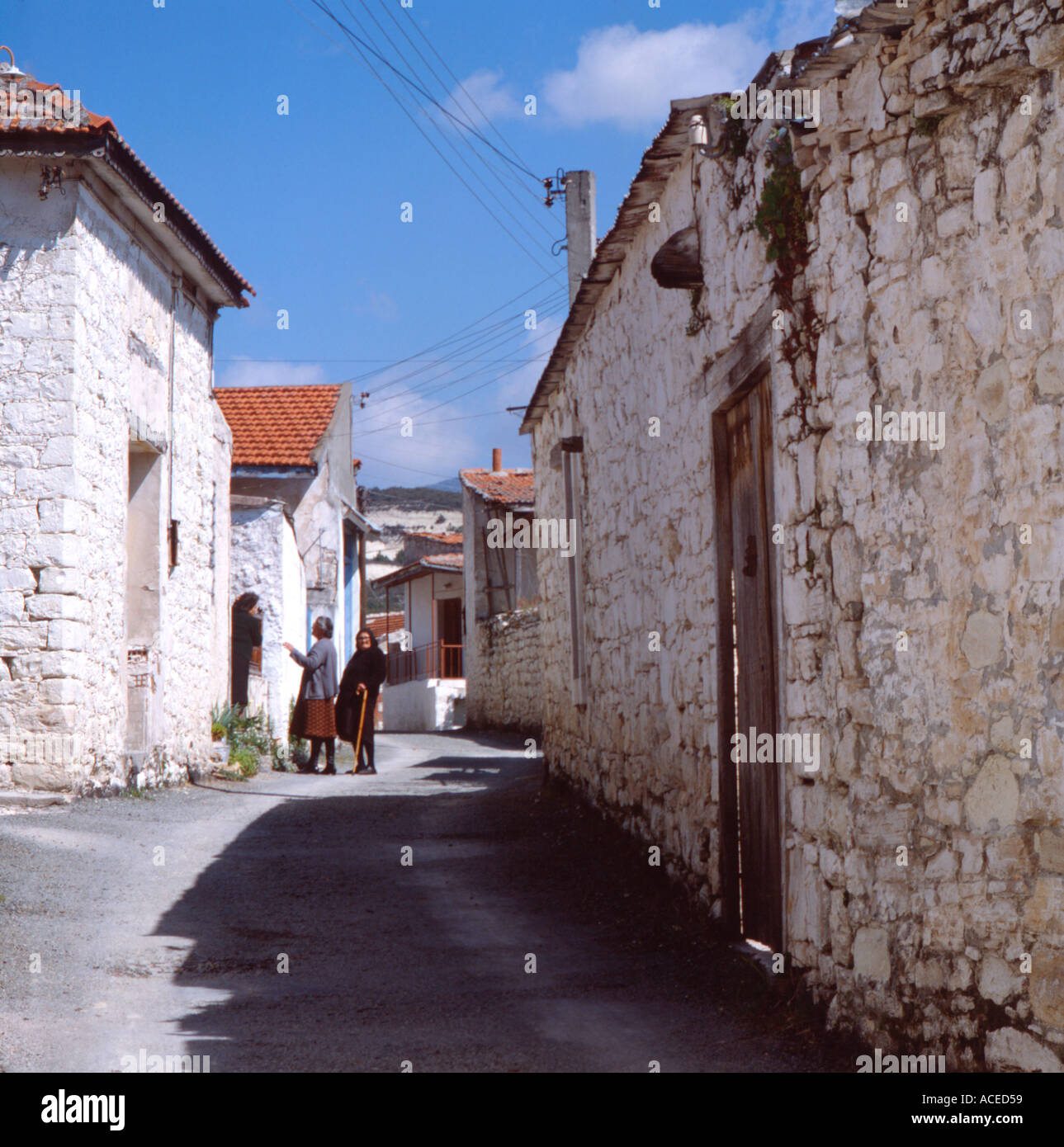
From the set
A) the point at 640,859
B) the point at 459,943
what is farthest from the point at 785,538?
the point at 640,859

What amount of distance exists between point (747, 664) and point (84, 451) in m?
5.61

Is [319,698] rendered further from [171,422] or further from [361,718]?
[171,422]

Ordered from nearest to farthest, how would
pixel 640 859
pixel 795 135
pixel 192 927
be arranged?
pixel 795 135 < pixel 192 927 < pixel 640 859

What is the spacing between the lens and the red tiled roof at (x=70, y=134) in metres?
8.59

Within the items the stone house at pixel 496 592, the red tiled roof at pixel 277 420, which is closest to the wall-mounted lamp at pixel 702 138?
the red tiled roof at pixel 277 420

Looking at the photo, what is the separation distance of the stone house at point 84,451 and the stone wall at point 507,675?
766 cm

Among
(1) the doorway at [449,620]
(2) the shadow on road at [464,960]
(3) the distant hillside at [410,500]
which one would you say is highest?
(3) the distant hillside at [410,500]

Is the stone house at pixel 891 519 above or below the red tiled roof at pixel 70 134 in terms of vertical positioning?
below

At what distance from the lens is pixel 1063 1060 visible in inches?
121

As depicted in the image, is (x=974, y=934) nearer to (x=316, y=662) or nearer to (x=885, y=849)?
(x=885, y=849)

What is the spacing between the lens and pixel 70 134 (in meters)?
8.56

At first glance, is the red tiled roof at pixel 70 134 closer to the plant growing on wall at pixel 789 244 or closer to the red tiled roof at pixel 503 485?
the plant growing on wall at pixel 789 244

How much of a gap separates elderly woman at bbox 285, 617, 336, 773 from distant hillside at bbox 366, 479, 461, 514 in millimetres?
56610

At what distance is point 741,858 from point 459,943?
137cm
